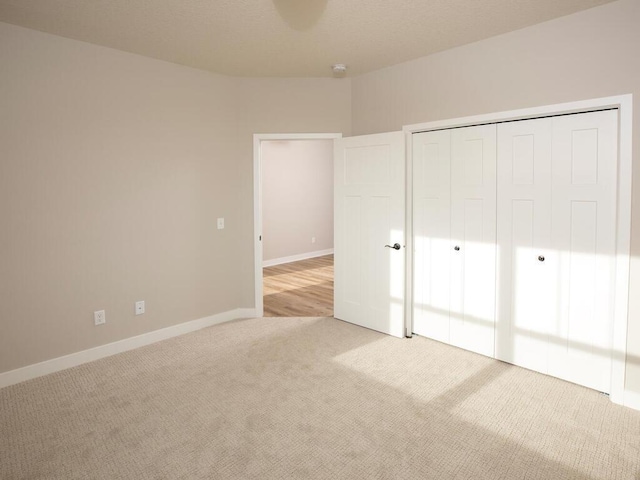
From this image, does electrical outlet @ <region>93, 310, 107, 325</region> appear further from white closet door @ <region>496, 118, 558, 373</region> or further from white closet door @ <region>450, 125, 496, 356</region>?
white closet door @ <region>496, 118, 558, 373</region>

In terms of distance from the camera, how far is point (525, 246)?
10.7 ft

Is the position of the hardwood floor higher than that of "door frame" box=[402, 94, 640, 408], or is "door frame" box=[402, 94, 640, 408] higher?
"door frame" box=[402, 94, 640, 408]

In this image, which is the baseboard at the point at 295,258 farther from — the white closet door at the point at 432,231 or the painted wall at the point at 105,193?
the white closet door at the point at 432,231

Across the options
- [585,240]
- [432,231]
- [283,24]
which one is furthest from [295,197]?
[585,240]

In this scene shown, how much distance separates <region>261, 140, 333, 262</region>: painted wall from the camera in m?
8.00

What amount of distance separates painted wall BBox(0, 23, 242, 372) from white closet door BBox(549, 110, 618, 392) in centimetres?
315

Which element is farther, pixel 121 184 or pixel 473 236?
pixel 121 184

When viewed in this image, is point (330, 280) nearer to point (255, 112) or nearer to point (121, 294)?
point (255, 112)

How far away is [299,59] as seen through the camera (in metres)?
3.84

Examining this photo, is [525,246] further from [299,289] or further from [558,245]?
[299,289]

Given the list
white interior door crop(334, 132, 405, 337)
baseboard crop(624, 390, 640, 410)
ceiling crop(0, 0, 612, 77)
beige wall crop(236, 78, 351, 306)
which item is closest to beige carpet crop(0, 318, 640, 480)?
baseboard crop(624, 390, 640, 410)

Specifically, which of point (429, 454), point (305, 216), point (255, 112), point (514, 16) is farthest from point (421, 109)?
point (305, 216)

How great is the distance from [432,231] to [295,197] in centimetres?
492

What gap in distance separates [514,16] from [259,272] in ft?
11.0
